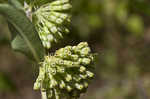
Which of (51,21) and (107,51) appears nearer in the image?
(51,21)

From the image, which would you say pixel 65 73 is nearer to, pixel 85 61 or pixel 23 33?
pixel 85 61

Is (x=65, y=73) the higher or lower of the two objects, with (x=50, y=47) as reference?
lower

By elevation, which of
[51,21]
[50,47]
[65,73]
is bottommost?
[65,73]

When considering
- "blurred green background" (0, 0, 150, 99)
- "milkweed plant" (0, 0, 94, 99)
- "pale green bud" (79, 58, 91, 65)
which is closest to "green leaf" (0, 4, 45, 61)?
"milkweed plant" (0, 0, 94, 99)

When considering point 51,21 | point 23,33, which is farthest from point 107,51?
point 23,33

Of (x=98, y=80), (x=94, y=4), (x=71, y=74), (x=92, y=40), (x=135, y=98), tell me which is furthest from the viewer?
(x=92, y=40)

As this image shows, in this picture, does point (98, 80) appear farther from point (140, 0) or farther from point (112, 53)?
point (140, 0)

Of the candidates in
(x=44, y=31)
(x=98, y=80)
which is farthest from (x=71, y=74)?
(x=98, y=80)

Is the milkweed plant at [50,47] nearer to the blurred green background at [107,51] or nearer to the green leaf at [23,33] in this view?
the green leaf at [23,33]
